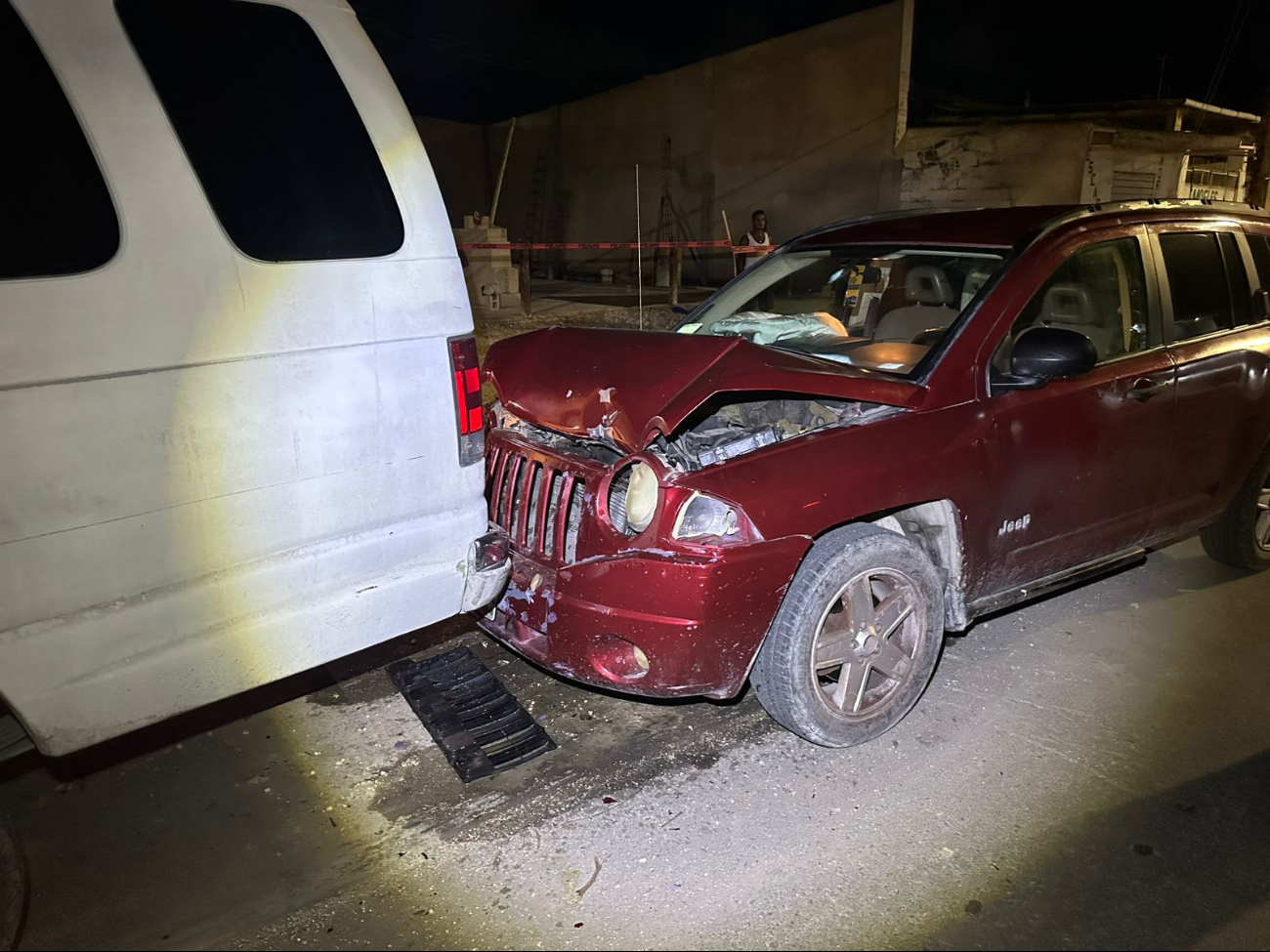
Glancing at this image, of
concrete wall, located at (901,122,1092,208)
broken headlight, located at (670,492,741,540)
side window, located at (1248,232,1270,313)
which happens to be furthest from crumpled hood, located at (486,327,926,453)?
concrete wall, located at (901,122,1092,208)

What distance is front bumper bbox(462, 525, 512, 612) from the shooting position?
2.99 m

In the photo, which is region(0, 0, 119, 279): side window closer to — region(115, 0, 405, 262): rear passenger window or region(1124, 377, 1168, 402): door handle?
region(115, 0, 405, 262): rear passenger window

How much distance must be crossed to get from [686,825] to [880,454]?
140 cm

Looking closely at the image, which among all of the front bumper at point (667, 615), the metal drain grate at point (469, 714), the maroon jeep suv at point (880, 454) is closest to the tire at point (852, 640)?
the maroon jeep suv at point (880, 454)

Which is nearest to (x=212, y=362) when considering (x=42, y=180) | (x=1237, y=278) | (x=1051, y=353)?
(x=42, y=180)

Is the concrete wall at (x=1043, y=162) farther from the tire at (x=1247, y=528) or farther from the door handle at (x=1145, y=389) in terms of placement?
the door handle at (x=1145, y=389)

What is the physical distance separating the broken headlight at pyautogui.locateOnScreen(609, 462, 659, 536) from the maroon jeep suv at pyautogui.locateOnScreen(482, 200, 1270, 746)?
0.4 inches

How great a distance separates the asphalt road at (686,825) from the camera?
2445 millimetres

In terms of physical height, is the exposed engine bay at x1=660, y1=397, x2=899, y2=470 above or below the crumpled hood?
below

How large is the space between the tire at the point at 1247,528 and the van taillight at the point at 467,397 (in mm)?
3922

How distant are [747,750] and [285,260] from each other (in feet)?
7.46

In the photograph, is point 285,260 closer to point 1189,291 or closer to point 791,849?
point 791,849

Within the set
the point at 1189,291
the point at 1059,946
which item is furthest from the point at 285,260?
the point at 1189,291

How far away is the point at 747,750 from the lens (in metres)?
3.27
